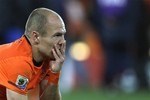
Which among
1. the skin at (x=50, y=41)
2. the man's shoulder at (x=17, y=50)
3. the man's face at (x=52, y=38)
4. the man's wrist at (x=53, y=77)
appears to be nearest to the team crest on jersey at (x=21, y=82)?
the skin at (x=50, y=41)

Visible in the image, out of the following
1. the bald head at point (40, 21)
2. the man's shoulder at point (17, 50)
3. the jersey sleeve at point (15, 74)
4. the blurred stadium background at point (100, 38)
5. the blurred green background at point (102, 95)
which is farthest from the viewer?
the blurred stadium background at point (100, 38)

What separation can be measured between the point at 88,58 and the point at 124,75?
889 millimetres

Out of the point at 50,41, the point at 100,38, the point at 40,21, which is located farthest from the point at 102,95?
the point at 40,21

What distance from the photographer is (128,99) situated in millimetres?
13609

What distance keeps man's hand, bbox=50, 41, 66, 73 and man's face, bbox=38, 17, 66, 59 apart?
3cm

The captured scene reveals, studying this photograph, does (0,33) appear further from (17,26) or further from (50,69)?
(50,69)

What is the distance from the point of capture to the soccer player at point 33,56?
7.35 m

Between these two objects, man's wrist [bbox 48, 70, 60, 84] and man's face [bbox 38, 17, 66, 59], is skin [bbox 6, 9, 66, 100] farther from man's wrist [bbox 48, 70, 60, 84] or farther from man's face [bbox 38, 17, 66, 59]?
man's wrist [bbox 48, 70, 60, 84]

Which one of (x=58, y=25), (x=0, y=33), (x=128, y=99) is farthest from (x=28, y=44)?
(x=0, y=33)

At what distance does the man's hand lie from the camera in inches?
306

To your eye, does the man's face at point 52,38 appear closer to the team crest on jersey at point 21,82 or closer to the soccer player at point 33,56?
the soccer player at point 33,56

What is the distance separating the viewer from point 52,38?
7672 millimetres

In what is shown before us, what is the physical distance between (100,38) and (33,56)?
322 inches

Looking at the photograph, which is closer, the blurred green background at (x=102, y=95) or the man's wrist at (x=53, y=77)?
the man's wrist at (x=53, y=77)
